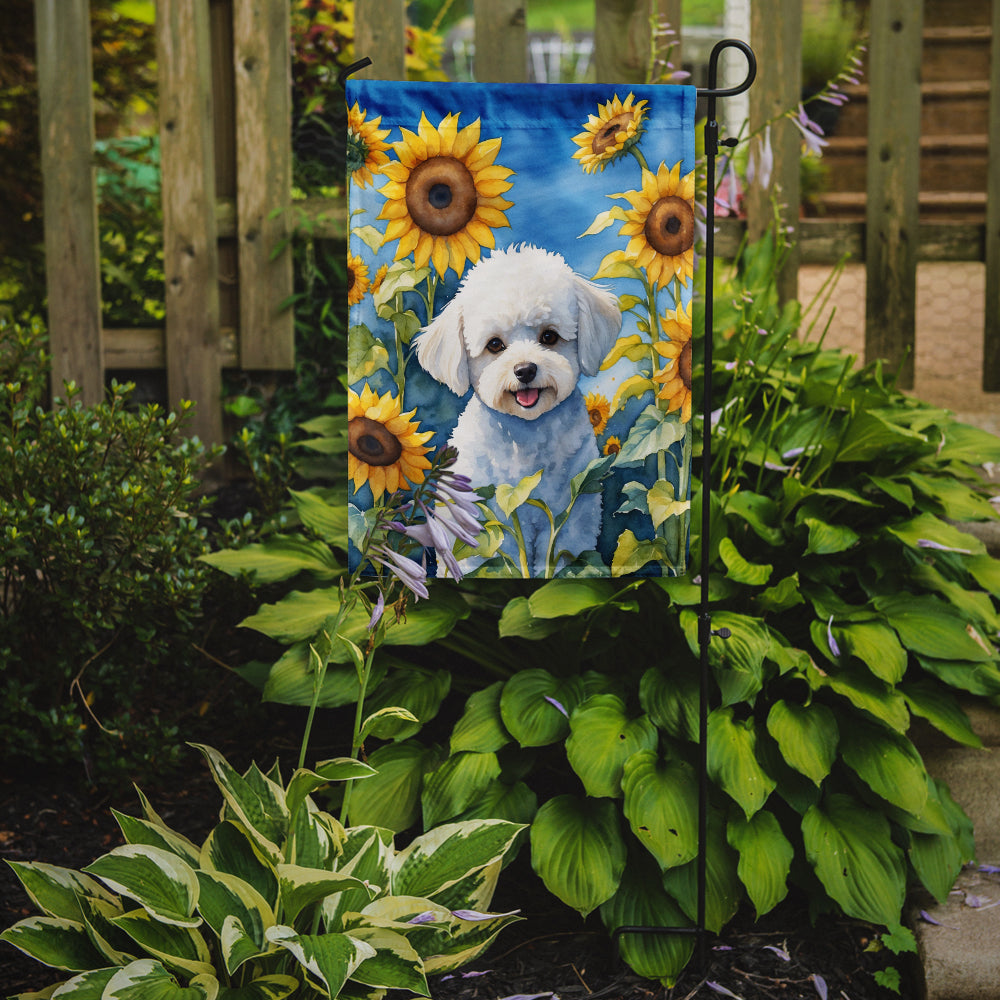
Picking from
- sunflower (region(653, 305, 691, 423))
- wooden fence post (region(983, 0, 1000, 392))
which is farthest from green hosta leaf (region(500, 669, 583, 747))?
wooden fence post (region(983, 0, 1000, 392))

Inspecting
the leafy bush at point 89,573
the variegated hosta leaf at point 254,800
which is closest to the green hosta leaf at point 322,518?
the leafy bush at point 89,573

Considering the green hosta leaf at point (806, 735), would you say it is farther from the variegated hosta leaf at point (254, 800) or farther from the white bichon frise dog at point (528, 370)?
the variegated hosta leaf at point (254, 800)

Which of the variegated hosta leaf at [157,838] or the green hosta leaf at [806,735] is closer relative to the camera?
the variegated hosta leaf at [157,838]

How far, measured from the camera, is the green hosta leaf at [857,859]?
184 cm

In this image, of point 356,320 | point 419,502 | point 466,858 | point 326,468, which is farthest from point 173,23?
point 466,858

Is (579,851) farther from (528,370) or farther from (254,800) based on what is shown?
(528,370)

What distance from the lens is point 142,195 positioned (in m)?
3.80

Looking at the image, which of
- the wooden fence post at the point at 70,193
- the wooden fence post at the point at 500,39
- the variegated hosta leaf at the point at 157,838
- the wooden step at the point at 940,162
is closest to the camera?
the variegated hosta leaf at the point at 157,838

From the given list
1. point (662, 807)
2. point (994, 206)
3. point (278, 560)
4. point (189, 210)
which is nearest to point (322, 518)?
point (278, 560)

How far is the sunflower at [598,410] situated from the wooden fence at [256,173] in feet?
5.33

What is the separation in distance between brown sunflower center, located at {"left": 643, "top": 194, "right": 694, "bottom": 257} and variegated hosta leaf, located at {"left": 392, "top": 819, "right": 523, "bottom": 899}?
1006mm

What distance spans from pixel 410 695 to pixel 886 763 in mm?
923

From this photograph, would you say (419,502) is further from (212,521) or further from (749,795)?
(212,521)

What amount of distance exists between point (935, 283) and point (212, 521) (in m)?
4.27
